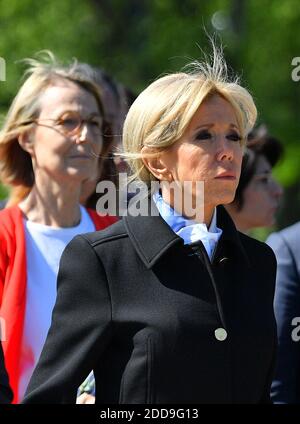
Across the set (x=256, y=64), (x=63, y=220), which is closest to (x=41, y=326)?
(x=63, y=220)

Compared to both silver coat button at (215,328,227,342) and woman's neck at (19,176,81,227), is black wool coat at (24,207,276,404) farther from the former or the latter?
woman's neck at (19,176,81,227)

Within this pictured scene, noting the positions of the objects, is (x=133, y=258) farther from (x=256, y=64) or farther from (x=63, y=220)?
(x=256, y=64)

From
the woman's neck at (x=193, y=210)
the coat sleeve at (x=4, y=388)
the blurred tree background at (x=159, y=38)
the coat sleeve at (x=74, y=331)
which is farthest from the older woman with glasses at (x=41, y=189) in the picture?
the blurred tree background at (x=159, y=38)

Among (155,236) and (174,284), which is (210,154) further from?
(174,284)

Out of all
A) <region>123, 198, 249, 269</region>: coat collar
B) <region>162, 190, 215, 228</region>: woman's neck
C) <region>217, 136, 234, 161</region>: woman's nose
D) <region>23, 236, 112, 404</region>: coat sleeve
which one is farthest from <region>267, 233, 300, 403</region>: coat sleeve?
<region>23, 236, 112, 404</region>: coat sleeve

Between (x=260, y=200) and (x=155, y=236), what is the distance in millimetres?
2897

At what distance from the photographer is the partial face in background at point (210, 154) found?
3.51 m

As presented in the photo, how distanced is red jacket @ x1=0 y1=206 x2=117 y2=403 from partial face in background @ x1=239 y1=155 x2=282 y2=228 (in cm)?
184

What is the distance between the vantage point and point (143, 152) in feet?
11.8

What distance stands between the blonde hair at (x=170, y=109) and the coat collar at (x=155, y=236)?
0.19 meters

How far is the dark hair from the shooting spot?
6.32m

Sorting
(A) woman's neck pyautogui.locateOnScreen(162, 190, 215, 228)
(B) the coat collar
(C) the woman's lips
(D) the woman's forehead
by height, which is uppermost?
(D) the woman's forehead

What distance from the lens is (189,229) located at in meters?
3.56

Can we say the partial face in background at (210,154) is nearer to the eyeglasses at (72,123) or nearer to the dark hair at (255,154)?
the eyeglasses at (72,123)
